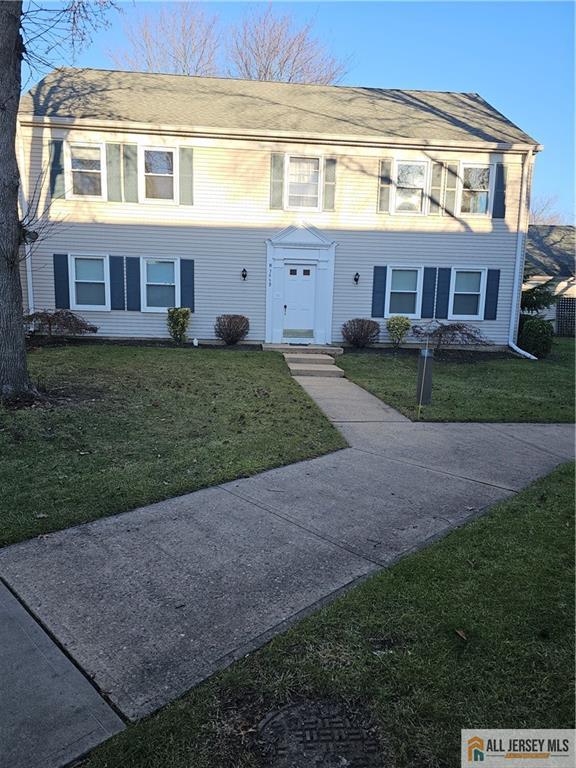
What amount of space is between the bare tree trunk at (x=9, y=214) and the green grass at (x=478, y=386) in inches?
207

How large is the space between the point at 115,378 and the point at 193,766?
7.54 meters

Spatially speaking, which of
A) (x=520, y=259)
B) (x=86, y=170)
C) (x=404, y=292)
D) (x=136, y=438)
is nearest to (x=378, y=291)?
(x=404, y=292)

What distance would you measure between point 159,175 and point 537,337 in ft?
36.6

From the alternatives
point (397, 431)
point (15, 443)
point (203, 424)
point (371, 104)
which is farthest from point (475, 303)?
point (15, 443)

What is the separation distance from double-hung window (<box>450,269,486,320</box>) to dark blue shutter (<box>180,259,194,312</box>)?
23.7 ft

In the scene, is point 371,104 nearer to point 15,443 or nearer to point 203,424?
point 203,424

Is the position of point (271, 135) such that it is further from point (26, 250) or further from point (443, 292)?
point (26, 250)

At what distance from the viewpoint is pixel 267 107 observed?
15.2 m

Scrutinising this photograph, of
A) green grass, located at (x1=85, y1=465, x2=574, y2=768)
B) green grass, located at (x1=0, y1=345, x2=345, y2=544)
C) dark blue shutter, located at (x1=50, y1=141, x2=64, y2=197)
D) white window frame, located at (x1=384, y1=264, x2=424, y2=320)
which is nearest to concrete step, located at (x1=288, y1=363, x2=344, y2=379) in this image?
green grass, located at (x1=0, y1=345, x2=345, y2=544)

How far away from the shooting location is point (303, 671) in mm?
2246

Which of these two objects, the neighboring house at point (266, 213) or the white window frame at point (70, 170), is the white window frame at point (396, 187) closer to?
the neighboring house at point (266, 213)

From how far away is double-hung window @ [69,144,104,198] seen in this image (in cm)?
1345

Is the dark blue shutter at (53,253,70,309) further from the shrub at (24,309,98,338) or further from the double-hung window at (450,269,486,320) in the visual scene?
the double-hung window at (450,269,486,320)

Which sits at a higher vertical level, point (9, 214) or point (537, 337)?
point (9, 214)
